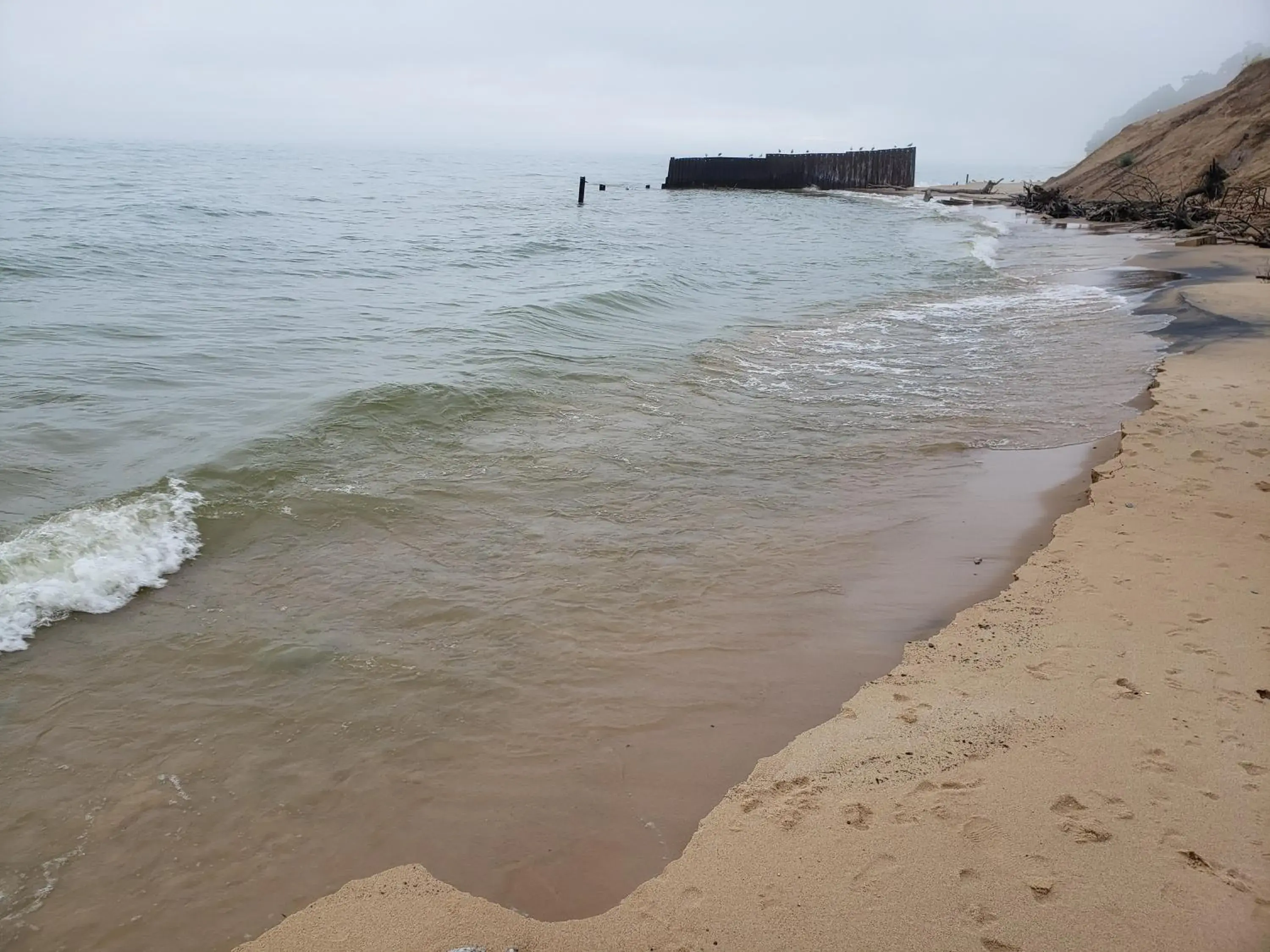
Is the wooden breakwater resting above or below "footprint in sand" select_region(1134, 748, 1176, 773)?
above

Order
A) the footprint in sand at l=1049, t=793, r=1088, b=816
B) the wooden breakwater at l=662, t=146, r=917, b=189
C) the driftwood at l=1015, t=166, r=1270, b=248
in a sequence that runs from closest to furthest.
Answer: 1. the footprint in sand at l=1049, t=793, r=1088, b=816
2. the driftwood at l=1015, t=166, r=1270, b=248
3. the wooden breakwater at l=662, t=146, r=917, b=189

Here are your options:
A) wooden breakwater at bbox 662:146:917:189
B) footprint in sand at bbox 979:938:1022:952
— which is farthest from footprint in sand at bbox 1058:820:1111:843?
wooden breakwater at bbox 662:146:917:189

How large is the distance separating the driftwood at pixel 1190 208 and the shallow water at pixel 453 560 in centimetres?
923

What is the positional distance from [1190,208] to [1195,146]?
6.95 meters

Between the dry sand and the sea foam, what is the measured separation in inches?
115

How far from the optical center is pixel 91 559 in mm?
4988

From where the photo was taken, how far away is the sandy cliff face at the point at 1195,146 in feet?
82.0

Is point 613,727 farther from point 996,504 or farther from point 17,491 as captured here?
point 17,491

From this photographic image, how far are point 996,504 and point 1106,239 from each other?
21.6 meters

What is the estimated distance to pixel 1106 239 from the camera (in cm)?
2333

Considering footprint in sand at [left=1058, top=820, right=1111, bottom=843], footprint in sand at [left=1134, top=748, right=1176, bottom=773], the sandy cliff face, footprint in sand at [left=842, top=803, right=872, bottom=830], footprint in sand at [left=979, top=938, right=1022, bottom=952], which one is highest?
the sandy cliff face

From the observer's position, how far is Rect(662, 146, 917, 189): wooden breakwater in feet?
162

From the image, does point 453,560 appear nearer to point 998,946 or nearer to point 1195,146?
point 998,946

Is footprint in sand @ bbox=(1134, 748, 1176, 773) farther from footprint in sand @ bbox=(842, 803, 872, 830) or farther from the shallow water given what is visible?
the shallow water
